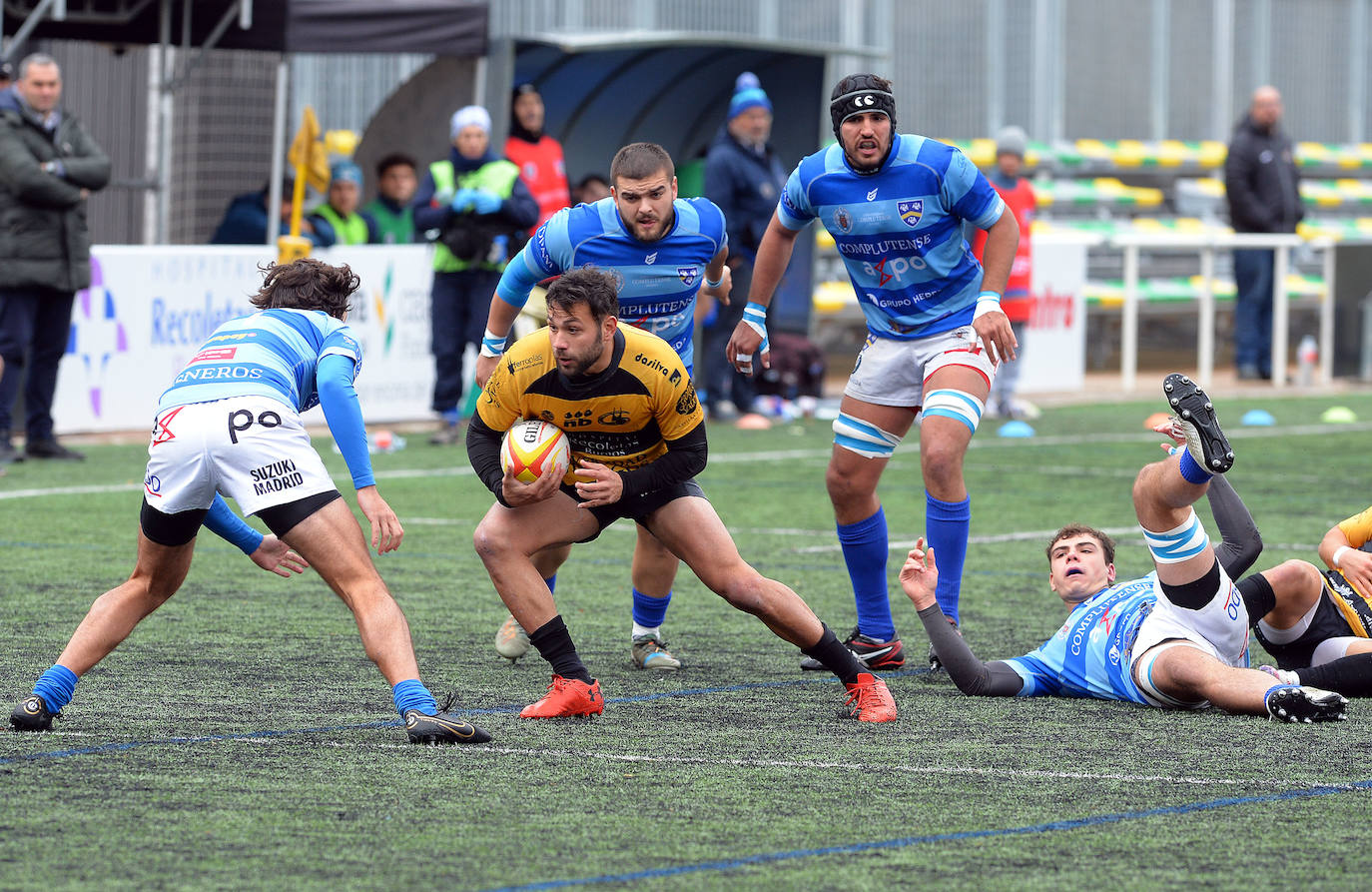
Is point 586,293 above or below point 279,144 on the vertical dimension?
below

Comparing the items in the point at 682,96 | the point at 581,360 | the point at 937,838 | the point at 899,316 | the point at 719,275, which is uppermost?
the point at 682,96

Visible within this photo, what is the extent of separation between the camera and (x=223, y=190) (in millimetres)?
18641

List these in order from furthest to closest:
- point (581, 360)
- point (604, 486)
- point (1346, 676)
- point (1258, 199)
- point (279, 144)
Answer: point (1258, 199)
point (279, 144)
point (1346, 676)
point (604, 486)
point (581, 360)

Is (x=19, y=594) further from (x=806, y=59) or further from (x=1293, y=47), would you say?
(x=1293, y=47)

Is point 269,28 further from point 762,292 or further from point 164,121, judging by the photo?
point 762,292

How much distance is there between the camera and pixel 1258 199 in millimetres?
21969

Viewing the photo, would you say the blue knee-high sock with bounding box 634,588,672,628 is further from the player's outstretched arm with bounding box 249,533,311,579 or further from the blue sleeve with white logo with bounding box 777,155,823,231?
the player's outstretched arm with bounding box 249,533,311,579

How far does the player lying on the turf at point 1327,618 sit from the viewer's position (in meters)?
6.45

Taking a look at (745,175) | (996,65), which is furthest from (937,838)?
(996,65)

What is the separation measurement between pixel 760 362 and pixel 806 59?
12930 mm

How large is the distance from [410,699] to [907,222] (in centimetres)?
276

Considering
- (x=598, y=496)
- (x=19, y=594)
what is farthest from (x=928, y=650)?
(x=19, y=594)

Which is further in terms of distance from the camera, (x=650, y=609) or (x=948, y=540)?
(x=948, y=540)

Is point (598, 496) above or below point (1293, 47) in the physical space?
below
